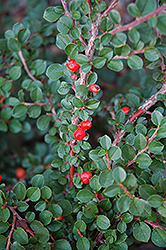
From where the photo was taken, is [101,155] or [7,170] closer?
[101,155]

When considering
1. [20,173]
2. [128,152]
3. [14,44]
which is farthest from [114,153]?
[20,173]

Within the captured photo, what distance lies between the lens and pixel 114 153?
0.67 m

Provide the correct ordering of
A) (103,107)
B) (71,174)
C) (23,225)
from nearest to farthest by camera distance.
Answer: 1. (23,225)
2. (71,174)
3. (103,107)

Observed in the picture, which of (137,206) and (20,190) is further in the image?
(20,190)

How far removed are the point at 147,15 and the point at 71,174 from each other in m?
0.60

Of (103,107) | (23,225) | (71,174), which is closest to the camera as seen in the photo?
(23,225)

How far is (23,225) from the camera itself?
30.7 inches

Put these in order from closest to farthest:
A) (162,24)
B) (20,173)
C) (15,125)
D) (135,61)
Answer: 1. (162,24)
2. (135,61)
3. (15,125)
4. (20,173)

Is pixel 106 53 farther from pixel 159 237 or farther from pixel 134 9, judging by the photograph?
pixel 159 237

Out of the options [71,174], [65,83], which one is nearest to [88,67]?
[65,83]

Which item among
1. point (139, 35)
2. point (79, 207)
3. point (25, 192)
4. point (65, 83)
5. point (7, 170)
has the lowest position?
point (7, 170)

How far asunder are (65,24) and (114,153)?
15.2 inches

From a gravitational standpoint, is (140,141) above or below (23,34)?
below

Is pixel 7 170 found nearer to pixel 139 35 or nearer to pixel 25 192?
pixel 25 192
